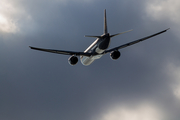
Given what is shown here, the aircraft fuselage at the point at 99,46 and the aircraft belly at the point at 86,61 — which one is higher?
the aircraft belly at the point at 86,61

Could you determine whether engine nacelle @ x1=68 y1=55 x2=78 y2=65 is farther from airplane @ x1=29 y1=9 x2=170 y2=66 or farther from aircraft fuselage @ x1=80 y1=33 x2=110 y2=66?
aircraft fuselage @ x1=80 y1=33 x2=110 y2=66

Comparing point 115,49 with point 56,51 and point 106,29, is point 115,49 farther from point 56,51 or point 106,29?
point 56,51

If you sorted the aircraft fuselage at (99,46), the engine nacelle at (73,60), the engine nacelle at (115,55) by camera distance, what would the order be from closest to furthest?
the aircraft fuselage at (99,46) < the engine nacelle at (73,60) < the engine nacelle at (115,55)

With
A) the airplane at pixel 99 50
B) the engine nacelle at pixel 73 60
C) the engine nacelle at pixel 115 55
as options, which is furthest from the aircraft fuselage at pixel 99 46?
the engine nacelle at pixel 73 60

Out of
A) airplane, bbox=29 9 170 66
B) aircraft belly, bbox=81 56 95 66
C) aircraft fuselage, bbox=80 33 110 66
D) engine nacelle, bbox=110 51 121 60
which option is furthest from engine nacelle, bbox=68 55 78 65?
engine nacelle, bbox=110 51 121 60

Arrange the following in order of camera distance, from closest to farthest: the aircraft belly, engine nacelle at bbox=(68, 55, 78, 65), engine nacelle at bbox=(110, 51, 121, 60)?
engine nacelle at bbox=(68, 55, 78, 65)
engine nacelle at bbox=(110, 51, 121, 60)
the aircraft belly

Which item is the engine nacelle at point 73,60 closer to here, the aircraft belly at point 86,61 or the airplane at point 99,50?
the airplane at point 99,50

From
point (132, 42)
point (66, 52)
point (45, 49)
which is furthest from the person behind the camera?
Result: point (132, 42)

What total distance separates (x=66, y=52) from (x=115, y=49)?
12.9 m

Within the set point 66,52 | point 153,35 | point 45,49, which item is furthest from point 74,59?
point 153,35

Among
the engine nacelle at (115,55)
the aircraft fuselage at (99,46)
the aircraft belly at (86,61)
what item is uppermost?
the aircraft belly at (86,61)

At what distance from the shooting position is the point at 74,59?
5134 cm

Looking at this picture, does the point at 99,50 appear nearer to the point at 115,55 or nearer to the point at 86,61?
the point at 115,55

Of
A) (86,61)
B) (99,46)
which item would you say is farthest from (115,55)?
(86,61)
